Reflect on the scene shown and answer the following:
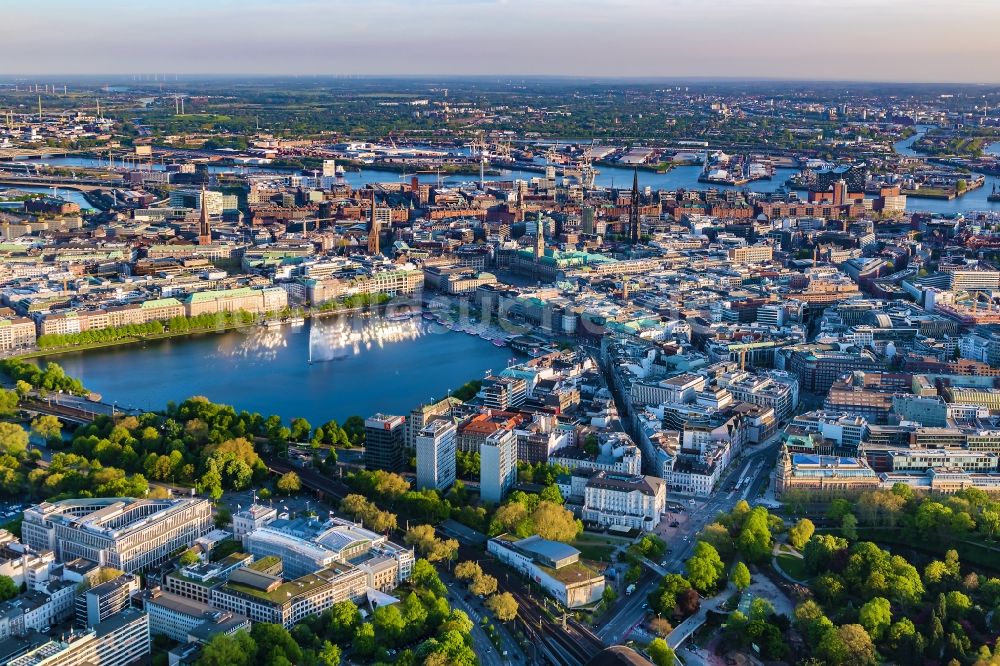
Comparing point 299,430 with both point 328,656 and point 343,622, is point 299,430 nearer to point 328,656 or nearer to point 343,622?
point 343,622

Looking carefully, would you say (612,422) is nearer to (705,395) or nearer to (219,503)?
(705,395)

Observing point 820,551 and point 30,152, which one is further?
point 30,152

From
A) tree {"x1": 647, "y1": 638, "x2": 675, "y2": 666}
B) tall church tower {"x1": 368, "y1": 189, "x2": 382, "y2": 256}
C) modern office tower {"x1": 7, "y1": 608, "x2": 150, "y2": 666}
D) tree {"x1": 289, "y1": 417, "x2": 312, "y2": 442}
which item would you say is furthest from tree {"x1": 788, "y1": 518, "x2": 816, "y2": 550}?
tall church tower {"x1": 368, "y1": 189, "x2": 382, "y2": 256}

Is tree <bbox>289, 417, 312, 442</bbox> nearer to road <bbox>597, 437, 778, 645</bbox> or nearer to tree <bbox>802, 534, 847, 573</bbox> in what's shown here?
road <bbox>597, 437, 778, 645</bbox>

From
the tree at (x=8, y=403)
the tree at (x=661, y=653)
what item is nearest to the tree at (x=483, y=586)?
the tree at (x=661, y=653)

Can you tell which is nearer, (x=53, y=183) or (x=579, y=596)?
(x=579, y=596)

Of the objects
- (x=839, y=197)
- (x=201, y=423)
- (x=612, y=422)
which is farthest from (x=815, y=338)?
(x=839, y=197)

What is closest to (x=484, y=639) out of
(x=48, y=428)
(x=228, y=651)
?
(x=228, y=651)
